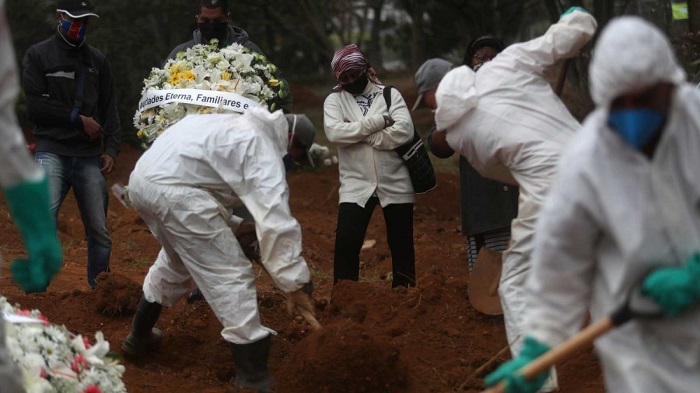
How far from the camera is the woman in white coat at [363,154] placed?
25.2ft

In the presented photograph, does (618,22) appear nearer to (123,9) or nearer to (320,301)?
(320,301)

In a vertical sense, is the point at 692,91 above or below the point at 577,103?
above

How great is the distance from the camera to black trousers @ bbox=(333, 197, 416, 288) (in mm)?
7781

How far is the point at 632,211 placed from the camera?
367cm

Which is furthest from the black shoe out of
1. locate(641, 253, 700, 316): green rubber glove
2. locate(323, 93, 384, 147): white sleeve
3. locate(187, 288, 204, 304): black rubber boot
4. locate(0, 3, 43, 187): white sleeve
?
locate(641, 253, 700, 316): green rubber glove

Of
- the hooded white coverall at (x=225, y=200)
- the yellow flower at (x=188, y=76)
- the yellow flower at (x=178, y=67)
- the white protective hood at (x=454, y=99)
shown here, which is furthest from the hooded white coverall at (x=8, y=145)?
the yellow flower at (x=178, y=67)

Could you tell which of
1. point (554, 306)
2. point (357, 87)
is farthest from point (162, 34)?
point (554, 306)

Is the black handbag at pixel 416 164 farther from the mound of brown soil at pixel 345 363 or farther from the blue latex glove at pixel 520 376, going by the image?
the blue latex glove at pixel 520 376

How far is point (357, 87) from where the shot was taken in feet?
25.7

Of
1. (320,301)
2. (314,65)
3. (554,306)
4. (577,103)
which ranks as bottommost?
(314,65)

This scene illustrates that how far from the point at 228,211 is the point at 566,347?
101 inches

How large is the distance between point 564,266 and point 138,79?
11204 mm

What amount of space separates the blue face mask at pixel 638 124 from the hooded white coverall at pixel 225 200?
7.75ft

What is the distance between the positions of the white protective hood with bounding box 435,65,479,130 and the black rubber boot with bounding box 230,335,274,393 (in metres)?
1.46
